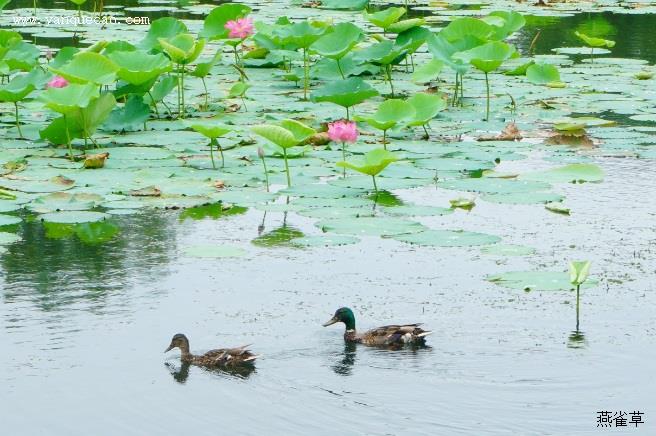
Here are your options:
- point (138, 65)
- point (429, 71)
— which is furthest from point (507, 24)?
point (138, 65)

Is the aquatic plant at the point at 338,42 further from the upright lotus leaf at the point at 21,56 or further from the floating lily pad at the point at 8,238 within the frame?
the floating lily pad at the point at 8,238

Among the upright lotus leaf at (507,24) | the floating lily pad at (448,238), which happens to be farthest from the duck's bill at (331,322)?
the upright lotus leaf at (507,24)

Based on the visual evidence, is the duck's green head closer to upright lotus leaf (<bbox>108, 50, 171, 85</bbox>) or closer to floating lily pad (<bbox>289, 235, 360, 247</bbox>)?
floating lily pad (<bbox>289, 235, 360, 247</bbox>)

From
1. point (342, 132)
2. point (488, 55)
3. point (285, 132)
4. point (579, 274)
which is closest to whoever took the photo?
point (579, 274)

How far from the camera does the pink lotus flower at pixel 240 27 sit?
11086 millimetres

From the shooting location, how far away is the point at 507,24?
39.3ft

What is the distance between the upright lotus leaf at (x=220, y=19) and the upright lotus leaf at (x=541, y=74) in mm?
2702

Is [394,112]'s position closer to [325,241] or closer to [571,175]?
[571,175]

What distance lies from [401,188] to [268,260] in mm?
1518

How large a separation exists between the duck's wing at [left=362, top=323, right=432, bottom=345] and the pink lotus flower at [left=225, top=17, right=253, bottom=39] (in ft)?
20.1

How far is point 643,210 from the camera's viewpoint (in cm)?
753

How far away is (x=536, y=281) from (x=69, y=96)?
148 inches

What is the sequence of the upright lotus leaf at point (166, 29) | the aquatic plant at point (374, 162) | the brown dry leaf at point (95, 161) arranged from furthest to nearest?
1. the upright lotus leaf at point (166, 29)
2. the brown dry leaf at point (95, 161)
3. the aquatic plant at point (374, 162)

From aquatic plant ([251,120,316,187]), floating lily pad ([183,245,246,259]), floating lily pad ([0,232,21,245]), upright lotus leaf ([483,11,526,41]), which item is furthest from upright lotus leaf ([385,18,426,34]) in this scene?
floating lily pad ([0,232,21,245])
